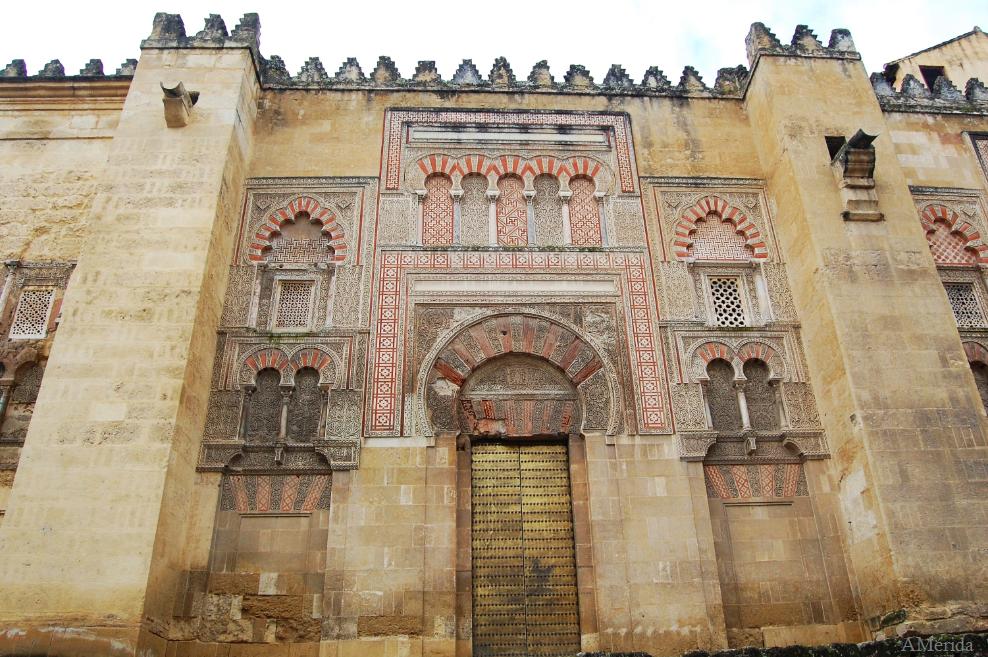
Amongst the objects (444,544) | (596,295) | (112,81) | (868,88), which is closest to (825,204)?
(868,88)

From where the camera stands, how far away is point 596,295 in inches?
302

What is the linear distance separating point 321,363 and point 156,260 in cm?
176

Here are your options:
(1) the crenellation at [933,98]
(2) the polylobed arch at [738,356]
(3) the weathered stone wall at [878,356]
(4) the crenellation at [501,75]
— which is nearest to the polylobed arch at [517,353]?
(2) the polylobed arch at [738,356]

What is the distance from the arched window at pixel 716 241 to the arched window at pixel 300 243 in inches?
152

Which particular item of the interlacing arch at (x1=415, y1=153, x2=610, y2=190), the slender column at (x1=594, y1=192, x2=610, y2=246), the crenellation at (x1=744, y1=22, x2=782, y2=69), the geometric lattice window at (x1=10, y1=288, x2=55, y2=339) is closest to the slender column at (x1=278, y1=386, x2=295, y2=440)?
the geometric lattice window at (x1=10, y1=288, x2=55, y2=339)

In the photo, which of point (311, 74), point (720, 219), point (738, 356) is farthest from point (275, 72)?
point (738, 356)

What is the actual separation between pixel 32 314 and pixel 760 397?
7.22 m

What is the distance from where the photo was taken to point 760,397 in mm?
7348

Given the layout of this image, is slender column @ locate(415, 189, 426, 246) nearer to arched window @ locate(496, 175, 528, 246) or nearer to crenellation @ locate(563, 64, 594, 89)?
arched window @ locate(496, 175, 528, 246)

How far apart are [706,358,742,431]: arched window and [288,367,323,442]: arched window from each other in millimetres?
3686

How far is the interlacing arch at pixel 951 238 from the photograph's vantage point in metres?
8.20

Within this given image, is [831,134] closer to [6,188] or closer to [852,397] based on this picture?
[852,397]

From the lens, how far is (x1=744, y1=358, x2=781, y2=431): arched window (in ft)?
23.7

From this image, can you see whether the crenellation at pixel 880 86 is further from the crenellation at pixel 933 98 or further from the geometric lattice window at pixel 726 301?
the geometric lattice window at pixel 726 301
